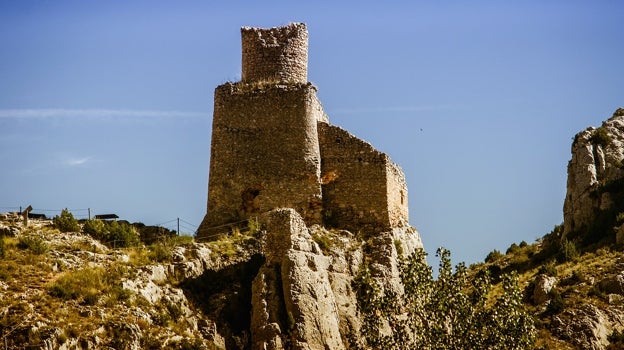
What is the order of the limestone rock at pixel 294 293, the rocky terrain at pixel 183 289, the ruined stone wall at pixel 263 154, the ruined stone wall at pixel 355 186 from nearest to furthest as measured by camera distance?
the rocky terrain at pixel 183 289 < the limestone rock at pixel 294 293 < the ruined stone wall at pixel 263 154 < the ruined stone wall at pixel 355 186

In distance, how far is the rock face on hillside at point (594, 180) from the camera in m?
51.9

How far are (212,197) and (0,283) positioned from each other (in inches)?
433

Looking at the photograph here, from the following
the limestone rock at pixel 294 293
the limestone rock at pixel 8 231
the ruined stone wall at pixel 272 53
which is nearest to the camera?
the limestone rock at pixel 294 293

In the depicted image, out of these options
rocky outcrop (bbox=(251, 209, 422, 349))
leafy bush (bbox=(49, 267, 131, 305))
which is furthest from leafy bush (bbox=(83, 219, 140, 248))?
rocky outcrop (bbox=(251, 209, 422, 349))

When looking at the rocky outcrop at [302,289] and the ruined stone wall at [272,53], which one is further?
the ruined stone wall at [272,53]

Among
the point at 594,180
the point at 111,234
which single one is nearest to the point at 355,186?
the point at 111,234

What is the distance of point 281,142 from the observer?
140ft

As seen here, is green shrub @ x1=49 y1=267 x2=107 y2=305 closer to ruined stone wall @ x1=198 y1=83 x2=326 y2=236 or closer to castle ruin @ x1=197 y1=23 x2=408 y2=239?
castle ruin @ x1=197 y1=23 x2=408 y2=239

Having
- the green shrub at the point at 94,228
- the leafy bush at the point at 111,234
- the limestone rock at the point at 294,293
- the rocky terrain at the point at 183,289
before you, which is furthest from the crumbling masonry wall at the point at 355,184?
the green shrub at the point at 94,228

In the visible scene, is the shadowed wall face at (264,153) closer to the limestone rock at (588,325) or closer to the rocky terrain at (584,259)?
the limestone rock at (588,325)

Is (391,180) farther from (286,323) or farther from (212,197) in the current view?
(286,323)

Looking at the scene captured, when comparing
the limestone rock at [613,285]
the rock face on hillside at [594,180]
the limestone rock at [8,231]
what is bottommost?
the limestone rock at [613,285]

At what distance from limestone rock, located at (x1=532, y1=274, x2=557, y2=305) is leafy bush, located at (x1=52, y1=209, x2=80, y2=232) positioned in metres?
18.5

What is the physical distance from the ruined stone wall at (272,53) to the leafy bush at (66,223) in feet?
30.6
